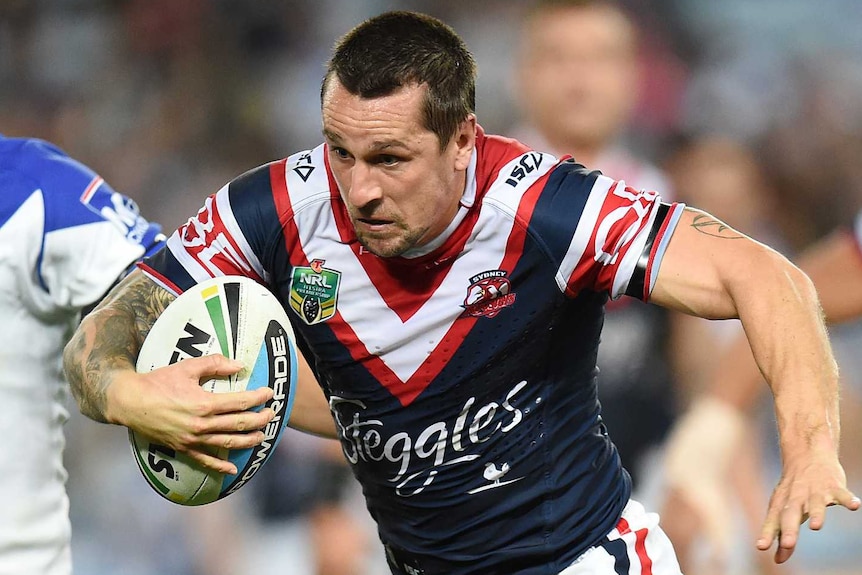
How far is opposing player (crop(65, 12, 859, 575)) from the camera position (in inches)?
105

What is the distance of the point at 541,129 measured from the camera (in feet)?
21.4

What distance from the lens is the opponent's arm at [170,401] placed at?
2.43m

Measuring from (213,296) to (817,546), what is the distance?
4.63 m

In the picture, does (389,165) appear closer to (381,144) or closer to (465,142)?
(381,144)

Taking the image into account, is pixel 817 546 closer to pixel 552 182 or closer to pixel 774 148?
pixel 774 148

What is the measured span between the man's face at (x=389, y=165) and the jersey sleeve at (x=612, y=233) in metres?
0.30

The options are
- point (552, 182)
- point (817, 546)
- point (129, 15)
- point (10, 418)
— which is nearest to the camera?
point (552, 182)

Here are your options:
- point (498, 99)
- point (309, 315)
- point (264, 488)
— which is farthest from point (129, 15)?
point (309, 315)

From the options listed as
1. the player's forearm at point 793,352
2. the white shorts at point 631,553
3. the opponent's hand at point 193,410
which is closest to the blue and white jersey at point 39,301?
the opponent's hand at point 193,410

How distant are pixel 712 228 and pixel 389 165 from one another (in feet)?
2.52

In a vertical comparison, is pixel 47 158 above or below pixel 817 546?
above

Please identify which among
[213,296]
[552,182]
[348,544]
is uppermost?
[552,182]

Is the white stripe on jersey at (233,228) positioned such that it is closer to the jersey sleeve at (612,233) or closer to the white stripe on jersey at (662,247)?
the jersey sleeve at (612,233)

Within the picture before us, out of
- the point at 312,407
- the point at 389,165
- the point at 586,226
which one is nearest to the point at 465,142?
the point at 389,165
